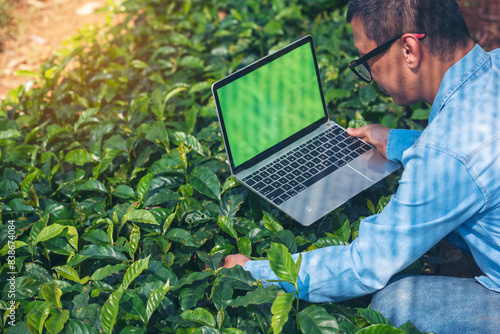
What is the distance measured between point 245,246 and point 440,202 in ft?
2.89

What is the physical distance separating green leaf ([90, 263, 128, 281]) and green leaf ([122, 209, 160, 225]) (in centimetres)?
23

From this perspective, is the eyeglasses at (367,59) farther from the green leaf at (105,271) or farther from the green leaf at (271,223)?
the green leaf at (105,271)

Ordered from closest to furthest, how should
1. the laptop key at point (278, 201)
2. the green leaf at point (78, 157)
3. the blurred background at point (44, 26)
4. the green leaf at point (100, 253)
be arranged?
1. the green leaf at point (100, 253)
2. the laptop key at point (278, 201)
3. the green leaf at point (78, 157)
4. the blurred background at point (44, 26)

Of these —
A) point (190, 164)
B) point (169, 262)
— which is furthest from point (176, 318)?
point (190, 164)

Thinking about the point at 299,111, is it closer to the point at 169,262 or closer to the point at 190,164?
the point at 190,164

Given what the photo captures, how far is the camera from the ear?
6.27ft

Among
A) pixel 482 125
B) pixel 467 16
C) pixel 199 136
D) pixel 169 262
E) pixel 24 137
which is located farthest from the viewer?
pixel 467 16

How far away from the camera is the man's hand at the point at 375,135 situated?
8.34 ft

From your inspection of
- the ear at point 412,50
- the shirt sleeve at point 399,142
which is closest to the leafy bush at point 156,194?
the shirt sleeve at point 399,142

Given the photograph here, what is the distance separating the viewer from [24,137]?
312 cm

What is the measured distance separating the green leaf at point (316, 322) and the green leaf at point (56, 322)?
0.86 metres

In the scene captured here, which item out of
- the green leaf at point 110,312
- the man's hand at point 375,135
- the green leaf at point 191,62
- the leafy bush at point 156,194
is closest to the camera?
the green leaf at point 110,312

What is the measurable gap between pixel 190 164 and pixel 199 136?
28 centimetres

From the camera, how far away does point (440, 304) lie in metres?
1.91
